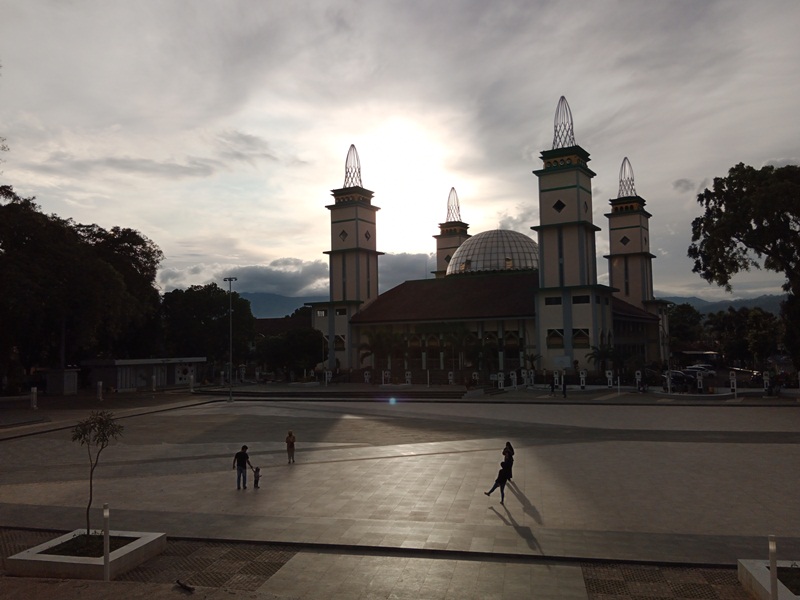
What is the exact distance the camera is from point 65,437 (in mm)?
26578

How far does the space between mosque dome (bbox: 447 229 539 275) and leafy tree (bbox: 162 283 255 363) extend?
2767 centimetres

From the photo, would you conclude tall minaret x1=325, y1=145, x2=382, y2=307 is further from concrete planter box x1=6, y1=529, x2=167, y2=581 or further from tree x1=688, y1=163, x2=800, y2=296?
concrete planter box x1=6, y1=529, x2=167, y2=581

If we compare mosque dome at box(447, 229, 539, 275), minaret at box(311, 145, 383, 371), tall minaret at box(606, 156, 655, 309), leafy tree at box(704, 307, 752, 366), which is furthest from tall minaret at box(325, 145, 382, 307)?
leafy tree at box(704, 307, 752, 366)

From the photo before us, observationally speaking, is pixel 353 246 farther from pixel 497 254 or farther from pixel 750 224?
pixel 750 224

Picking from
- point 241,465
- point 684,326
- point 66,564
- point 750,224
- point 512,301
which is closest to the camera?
point 66,564

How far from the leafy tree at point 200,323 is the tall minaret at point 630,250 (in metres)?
44.6

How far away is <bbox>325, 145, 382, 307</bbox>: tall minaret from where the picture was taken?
6581 centimetres

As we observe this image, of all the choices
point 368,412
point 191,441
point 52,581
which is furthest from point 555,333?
point 52,581

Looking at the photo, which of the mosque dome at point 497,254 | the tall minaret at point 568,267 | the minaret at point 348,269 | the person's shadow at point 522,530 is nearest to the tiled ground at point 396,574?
the person's shadow at point 522,530

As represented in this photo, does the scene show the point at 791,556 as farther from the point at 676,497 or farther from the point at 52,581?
the point at 52,581

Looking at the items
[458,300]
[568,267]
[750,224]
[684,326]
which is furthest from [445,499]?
[684,326]

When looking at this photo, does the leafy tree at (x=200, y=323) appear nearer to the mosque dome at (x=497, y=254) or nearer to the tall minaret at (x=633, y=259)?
the mosque dome at (x=497, y=254)

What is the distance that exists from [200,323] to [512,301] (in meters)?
36.7

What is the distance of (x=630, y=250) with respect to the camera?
221 ft
